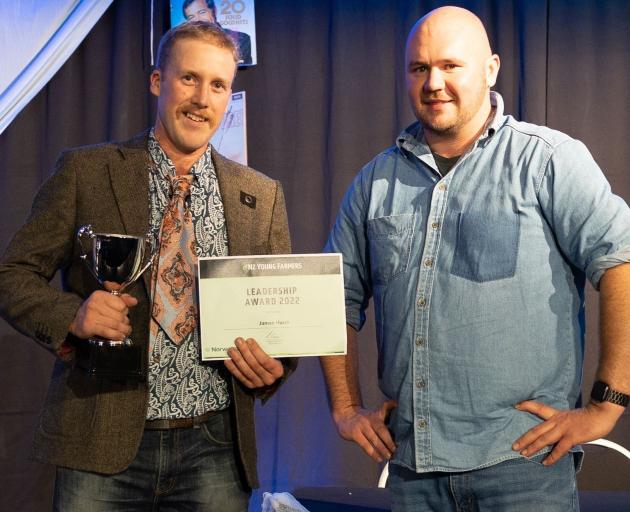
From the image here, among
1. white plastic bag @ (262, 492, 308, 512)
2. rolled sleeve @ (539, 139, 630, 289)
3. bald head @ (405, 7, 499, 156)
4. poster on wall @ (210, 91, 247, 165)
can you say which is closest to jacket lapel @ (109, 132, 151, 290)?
bald head @ (405, 7, 499, 156)

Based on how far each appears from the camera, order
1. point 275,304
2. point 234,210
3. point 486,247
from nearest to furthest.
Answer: point 486,247, point 275,304, point 234,210

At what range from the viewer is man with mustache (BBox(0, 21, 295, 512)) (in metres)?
1.70

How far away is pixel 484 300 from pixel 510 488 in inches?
15.4

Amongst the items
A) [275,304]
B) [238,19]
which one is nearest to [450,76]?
[275,304]

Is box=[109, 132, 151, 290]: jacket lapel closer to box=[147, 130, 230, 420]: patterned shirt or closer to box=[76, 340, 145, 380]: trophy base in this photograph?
box=[147, 130, 230, 420]: patterned shirt

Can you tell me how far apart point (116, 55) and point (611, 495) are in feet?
9.61

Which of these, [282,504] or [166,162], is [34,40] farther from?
[282,504]

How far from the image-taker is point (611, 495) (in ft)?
8.98

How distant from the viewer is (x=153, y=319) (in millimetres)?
1786

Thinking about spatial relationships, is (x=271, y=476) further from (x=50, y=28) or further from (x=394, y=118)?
(x=50, y=28)

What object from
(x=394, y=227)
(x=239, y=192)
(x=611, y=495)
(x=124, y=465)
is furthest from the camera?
(x=611, y=495)

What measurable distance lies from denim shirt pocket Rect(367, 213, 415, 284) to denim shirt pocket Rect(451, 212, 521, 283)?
0.41 feet

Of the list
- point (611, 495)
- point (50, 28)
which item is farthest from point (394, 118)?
point (611, 495)

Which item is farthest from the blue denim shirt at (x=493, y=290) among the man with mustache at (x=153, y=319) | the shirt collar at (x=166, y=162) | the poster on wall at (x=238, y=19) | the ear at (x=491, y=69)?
the poster on wall at (x=238, y=19)
